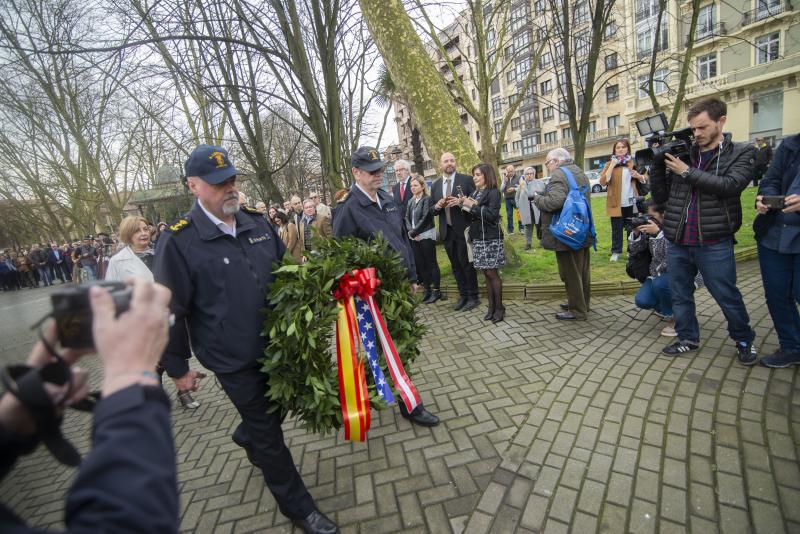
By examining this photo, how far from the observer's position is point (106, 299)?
42.3 inches

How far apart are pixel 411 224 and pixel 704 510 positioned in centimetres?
564

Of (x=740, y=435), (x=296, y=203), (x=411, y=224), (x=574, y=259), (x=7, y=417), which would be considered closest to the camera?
(x=7, y=417)

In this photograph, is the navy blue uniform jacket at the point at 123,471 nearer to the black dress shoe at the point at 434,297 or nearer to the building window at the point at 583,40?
the black dress shoe at the point at 434,297

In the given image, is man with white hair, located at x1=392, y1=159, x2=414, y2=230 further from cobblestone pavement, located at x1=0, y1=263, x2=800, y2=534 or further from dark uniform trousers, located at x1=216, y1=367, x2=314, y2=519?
dark uniform trousers, located at x1=216, y1=367, x2=314, y2=519

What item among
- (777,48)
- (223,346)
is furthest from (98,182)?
(777,48)

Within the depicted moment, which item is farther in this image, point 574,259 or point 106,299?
point 574,259

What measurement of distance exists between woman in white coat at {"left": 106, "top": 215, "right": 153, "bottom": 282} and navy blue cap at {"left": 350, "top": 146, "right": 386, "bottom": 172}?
91.4 inches

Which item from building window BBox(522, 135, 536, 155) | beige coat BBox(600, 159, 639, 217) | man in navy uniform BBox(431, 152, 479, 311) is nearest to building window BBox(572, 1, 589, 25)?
beige coat BBox(600, 159, 639, 217)

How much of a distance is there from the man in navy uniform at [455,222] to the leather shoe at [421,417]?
310cm

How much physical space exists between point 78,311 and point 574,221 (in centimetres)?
497

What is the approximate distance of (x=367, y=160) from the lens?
3.75 m

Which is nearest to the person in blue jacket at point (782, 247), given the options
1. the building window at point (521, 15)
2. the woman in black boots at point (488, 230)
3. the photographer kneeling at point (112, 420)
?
the woman in black boots at point (488, 230)

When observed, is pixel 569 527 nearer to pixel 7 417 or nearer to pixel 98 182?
pixel 7 417

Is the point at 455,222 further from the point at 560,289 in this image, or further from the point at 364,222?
the point at 364,222
